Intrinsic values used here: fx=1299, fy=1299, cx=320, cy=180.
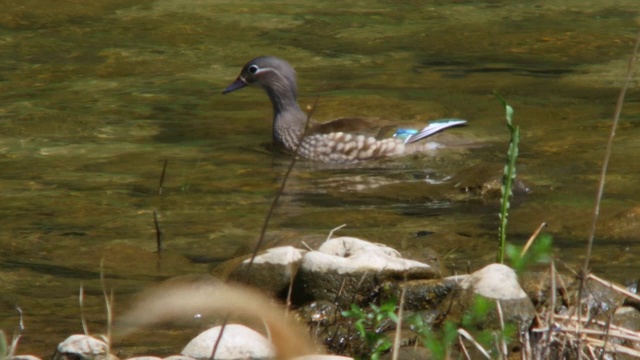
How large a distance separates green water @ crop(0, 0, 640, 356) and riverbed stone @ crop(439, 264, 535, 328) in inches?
38.0

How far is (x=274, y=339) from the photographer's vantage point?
12.4 ft

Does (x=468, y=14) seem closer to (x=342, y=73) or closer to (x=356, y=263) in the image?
(x=342, y=73)

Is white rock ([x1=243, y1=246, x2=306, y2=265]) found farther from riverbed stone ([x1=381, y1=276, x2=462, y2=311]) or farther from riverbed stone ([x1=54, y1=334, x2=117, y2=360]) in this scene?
riverbed stone ([x1=54, y1=334, x2=117, y2=360])

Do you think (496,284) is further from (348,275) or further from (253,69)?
(253,69)

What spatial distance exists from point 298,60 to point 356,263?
25.4 feet

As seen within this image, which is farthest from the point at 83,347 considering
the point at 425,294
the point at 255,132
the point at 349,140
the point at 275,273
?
the point at 255,132

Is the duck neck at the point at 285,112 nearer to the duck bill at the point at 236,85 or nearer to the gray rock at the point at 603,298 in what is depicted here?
the duck bill at the point at 236,85

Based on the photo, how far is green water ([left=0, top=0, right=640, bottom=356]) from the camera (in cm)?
700

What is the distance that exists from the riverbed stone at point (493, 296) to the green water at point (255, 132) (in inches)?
38.0

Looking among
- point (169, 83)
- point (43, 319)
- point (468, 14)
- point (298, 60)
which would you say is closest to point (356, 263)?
point (43, 319)

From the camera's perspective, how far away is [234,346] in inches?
189

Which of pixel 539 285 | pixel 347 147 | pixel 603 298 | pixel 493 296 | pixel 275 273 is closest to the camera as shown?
pixel 493 296

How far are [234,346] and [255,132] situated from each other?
648cm

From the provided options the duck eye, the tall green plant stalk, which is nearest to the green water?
the duck eye
